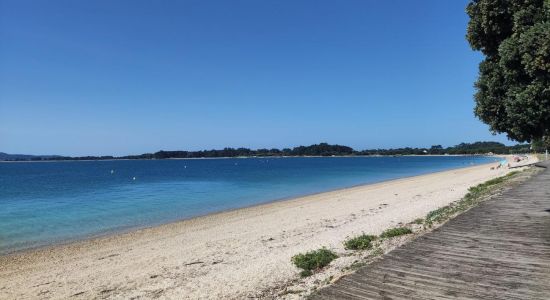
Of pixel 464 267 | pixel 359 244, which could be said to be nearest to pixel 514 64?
pixel 464 267

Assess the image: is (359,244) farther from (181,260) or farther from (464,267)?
(181,260)

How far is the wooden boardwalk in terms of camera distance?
5012mm

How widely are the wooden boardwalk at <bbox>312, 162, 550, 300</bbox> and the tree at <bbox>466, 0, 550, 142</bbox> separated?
213 centimetres

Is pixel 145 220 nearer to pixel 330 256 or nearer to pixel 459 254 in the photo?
pixel 330 256

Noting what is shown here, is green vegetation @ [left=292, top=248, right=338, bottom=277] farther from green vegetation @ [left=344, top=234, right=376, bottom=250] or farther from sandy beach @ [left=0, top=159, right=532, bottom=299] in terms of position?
green vegetation @ [left=344, top=234, right=376, bottom=250]

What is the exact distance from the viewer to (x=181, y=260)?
11195 millimetres

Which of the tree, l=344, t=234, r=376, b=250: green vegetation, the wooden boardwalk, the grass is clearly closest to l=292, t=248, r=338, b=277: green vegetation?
l=344, t=234, r=376, b=250: green vegetation

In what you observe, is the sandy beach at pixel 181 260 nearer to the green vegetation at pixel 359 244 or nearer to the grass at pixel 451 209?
the green vegetation at pixel 359 244

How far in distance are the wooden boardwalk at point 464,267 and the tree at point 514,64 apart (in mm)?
2127

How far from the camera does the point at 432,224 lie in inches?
424

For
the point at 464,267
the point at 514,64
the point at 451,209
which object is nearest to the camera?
the point at 464,267

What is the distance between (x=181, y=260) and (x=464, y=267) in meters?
7.55

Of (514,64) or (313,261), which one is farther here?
(313,261)

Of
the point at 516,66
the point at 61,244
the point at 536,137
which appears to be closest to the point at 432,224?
the point at 536,137
